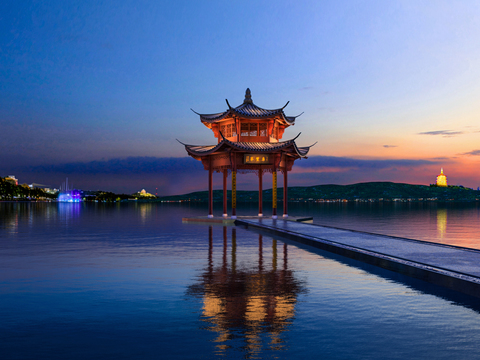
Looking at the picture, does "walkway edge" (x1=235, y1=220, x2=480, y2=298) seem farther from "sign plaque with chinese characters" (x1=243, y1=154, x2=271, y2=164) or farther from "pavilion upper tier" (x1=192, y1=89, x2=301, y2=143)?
"pavilion upper tier" (x1=192, y1=89, x2=301, y2=143)

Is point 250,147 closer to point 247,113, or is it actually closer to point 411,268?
point 247,113

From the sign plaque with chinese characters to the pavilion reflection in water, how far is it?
1777 cm

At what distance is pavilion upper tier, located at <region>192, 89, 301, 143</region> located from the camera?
31.9m

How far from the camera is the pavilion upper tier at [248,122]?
31906 mm

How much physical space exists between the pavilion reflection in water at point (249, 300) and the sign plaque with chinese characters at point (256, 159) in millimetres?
17766

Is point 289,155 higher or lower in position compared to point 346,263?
higher

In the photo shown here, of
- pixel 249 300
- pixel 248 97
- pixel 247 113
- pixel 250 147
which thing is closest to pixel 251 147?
pixel 250 147

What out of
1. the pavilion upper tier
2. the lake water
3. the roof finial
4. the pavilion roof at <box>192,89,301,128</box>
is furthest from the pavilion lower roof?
the lake water

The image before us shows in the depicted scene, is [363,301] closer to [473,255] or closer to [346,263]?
[346,263]

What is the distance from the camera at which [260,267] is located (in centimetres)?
1280

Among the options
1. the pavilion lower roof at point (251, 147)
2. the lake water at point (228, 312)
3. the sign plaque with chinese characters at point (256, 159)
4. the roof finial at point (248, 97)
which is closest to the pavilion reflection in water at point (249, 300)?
the lake water at point (228, 312)

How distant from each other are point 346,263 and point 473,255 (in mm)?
3508

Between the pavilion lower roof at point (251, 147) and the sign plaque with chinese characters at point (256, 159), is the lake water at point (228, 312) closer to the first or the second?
the pavilion lower roof at point (251, 147)

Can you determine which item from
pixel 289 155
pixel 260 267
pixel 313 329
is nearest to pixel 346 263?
pixel 260 267
